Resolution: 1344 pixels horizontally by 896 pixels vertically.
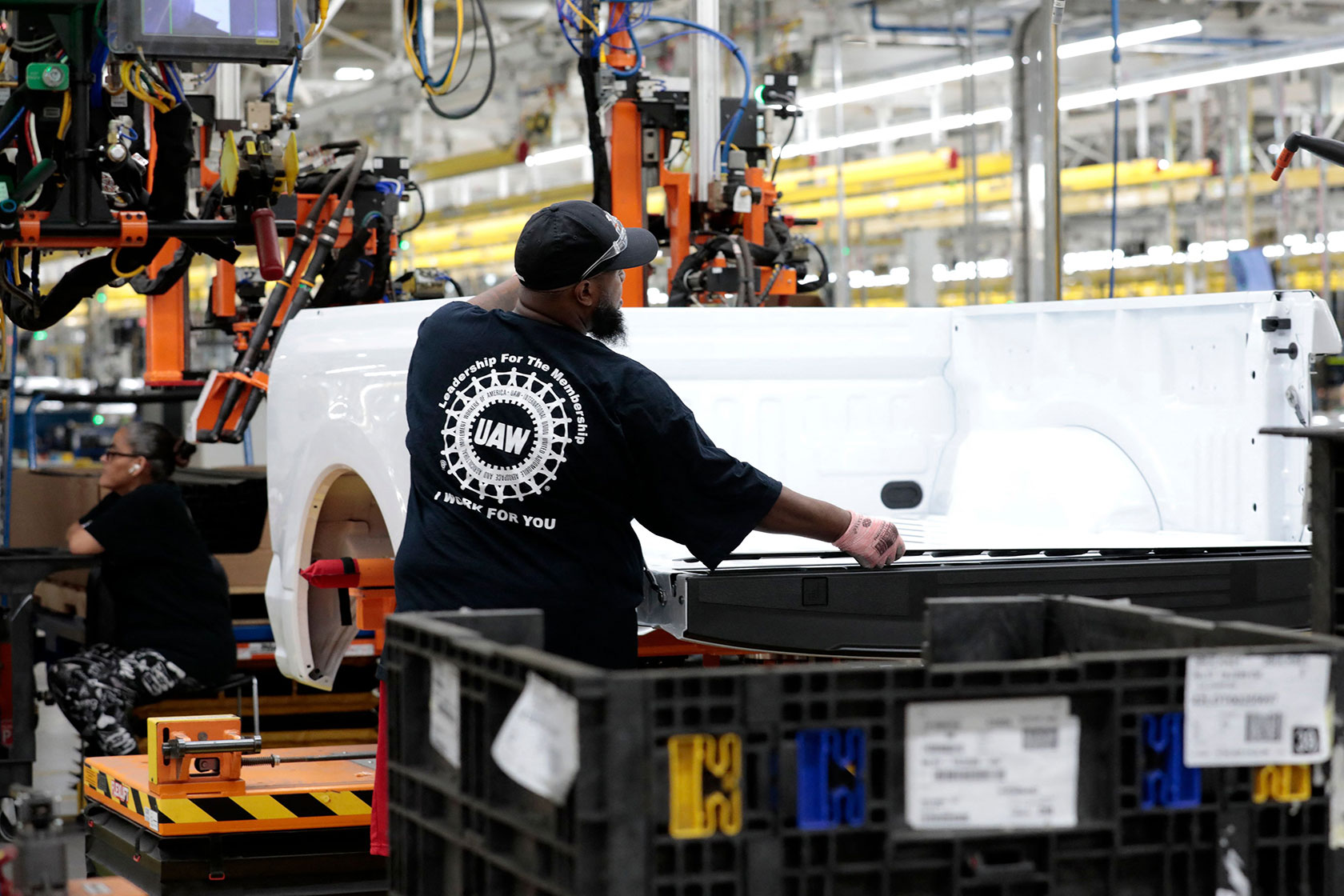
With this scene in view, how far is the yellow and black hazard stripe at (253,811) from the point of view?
151 inches

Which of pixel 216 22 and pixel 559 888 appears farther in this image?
pixel 216 22

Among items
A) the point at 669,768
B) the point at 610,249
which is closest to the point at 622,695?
the point at 669,768

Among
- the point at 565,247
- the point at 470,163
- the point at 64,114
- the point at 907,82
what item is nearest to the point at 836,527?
the point at 565,247

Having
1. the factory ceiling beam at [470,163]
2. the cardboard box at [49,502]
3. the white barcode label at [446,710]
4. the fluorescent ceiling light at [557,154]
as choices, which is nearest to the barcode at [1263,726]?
the white barcode label at [446,710]

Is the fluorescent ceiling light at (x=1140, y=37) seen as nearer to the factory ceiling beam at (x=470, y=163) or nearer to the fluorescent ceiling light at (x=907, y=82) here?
the fluorescent ceiling light at (x=907, y=82)

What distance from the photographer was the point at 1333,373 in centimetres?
1452

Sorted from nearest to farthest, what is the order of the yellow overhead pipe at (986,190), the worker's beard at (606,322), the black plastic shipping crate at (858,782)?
the black plastic shipping crate at (858,782)
the worker's beard at (606,322)
the yellow overhead pipe at (986,190)

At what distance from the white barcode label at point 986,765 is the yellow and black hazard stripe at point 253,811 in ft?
8.42

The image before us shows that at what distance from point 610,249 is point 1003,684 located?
1255 millimetres

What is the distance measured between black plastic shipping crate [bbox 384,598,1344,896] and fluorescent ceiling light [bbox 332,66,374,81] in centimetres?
1364

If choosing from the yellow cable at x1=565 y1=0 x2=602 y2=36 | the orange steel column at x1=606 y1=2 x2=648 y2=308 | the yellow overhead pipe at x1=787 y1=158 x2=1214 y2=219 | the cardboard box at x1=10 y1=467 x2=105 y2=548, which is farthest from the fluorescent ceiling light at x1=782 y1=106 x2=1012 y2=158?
the cardboard box at x1=10 y1=467 x2=105 y2=548

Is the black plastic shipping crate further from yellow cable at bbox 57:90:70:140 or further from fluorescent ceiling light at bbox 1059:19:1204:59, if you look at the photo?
fluorescent ceiling light at bbox 1059:19:1204:59

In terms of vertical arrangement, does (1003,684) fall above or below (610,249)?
below

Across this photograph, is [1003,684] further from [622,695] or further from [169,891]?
[169,891]
